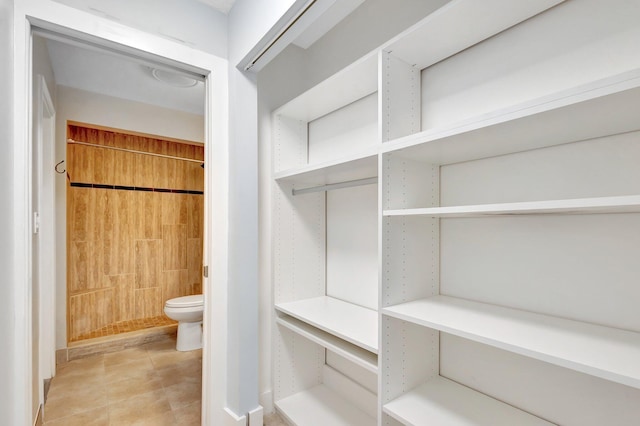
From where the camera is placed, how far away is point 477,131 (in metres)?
0.98

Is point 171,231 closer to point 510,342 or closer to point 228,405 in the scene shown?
point 228,405

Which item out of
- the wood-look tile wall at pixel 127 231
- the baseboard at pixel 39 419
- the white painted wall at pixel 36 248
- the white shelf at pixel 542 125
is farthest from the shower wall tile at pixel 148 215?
the white shelf at pixel 542 125

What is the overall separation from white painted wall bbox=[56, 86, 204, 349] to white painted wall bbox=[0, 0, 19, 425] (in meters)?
1.82

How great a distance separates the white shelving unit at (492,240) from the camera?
2.95 feet

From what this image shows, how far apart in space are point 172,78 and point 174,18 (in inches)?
44.8

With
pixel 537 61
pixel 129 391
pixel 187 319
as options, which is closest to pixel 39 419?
pixel 129 391

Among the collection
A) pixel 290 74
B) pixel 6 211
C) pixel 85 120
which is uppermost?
pixel 290 74

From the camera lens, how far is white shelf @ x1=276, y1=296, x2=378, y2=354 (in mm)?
1411

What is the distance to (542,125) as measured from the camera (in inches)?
36.3

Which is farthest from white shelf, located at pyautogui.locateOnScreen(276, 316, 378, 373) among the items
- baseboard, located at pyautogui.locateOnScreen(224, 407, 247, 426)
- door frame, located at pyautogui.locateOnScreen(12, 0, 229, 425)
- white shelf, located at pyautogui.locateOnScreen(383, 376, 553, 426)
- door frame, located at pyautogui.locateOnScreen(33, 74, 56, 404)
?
door frame, located at pyautogui.locateOnScreen(33, 74, 56, 404)

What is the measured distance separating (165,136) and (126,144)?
696 millimetres

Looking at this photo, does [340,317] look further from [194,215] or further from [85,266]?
[85,266]

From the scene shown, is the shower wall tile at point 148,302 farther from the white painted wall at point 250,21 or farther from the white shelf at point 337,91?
the white painted wall at point 250,21

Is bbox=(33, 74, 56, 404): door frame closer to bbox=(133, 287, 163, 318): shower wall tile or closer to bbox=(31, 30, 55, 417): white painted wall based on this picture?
bbox=(31, 30, 55, 417): white painted wall
